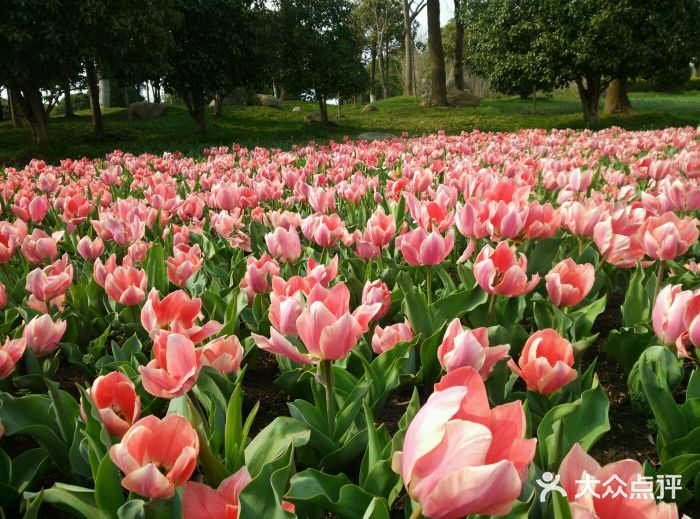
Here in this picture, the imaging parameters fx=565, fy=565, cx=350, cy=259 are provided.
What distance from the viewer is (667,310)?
152 centimetres

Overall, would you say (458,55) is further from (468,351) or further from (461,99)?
(468,351)

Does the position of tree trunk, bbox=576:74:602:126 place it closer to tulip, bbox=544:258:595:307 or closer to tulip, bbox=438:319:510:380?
tulip, bbox=544:258:595:307

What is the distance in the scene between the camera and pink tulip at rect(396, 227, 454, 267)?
1.93 m

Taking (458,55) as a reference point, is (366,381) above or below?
below

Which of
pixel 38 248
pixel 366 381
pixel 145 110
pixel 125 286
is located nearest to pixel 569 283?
pixel 366 381

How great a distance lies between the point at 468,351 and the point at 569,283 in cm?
73

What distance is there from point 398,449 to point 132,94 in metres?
43.3

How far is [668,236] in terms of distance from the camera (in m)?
1.97

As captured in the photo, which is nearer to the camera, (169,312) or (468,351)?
(468,351)

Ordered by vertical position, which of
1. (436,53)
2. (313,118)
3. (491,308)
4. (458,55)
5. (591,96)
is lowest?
(491,308)

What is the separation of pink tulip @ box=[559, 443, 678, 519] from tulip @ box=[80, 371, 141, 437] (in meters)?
0.81


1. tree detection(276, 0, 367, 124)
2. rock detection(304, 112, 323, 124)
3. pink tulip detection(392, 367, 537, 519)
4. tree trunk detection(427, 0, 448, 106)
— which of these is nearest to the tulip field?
pink tulip detection(392, 367, 537, 519)

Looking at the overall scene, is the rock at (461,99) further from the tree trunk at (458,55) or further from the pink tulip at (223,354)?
the pink tulip at (223,354)

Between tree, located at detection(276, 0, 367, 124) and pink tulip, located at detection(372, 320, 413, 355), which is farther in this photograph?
tree, located at detection(276, 0, 367, 124)
